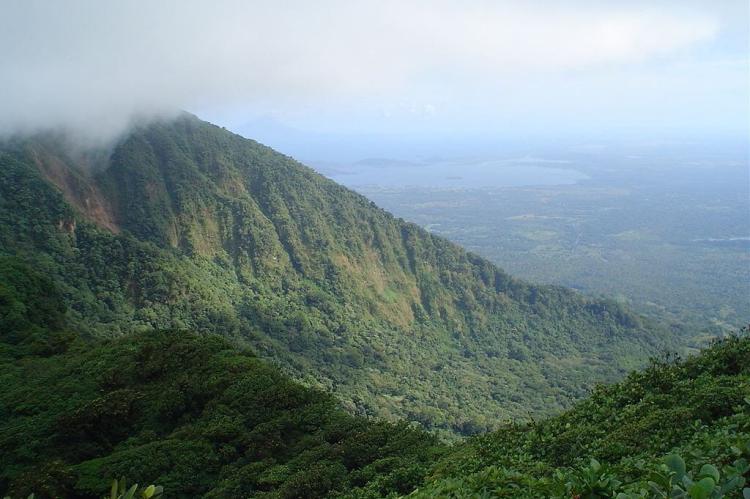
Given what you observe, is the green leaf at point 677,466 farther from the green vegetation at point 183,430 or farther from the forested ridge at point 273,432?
the green vegetation at point 183,430

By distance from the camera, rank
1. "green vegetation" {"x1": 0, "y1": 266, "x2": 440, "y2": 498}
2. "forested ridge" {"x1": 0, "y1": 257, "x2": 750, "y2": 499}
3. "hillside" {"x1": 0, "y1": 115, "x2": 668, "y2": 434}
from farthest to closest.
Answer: "hillside" {"x1": 0, "y1": 115, "x2": 668, "y2": 434} → "green vegetation" {"x1": 0, "y1": 266, "x2": 440, "y2": 498} → "forested ridge" {"x1": 0, "y1": 257, "x2": 750, "y2": 499}

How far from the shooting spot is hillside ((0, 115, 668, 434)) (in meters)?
62.6

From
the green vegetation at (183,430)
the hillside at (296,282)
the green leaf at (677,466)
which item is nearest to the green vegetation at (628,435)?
the green leaf at (677,466)

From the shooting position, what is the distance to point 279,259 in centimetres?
9500

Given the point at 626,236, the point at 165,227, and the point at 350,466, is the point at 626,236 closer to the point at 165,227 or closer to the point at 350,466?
the point at 165,227

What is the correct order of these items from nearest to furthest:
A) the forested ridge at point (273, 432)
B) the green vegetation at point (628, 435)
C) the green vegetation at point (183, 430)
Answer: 1. the green vegetation at point (628, 435)
2. the forested ridge at point (273, 432)
3. the green vegetation at point (183, 430)

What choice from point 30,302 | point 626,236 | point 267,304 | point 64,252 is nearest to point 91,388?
point 30,302

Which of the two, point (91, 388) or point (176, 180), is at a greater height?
point (176, 180)

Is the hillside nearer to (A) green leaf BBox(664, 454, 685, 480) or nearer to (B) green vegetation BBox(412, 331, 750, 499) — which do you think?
(B) green vegetation BBox(412, 331, 750, 499)

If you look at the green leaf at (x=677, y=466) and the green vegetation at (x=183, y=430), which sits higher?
A: the green leaf at (x=677, y=466)

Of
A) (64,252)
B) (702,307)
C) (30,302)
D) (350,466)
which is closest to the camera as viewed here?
(350,466)

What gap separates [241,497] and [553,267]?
15931cm

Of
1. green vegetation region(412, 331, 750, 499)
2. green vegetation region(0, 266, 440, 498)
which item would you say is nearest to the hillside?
green vegetation region(0, 266, 440, 498)

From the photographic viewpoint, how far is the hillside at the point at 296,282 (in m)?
62.6
